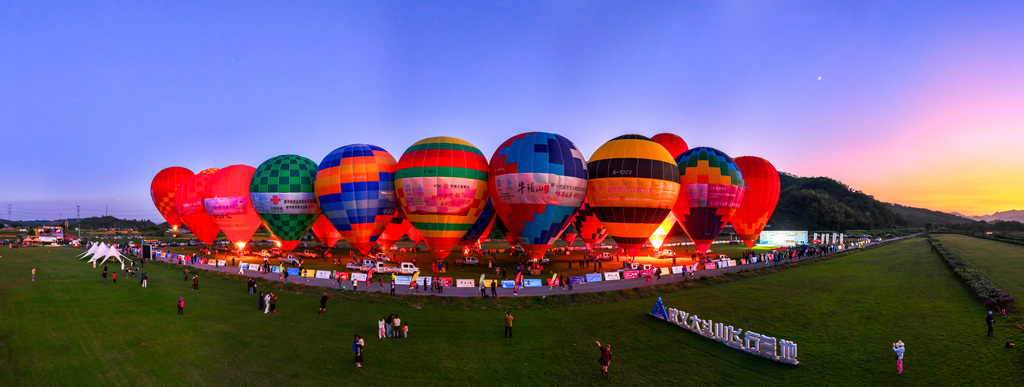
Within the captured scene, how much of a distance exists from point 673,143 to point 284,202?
4563 cm

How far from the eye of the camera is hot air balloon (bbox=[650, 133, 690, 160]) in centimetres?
5391

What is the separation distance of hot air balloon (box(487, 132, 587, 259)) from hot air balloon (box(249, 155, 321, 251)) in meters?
21.4

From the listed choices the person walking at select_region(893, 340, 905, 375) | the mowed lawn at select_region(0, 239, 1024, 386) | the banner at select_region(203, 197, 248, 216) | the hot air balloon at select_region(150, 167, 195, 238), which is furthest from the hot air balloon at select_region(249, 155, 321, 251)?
the person walking at select_region(893, 340, 905, 375)

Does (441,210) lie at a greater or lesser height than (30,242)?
greater

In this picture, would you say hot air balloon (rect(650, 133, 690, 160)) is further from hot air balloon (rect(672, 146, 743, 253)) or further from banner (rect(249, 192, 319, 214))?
banner (rect(249, 192, 319, 214))

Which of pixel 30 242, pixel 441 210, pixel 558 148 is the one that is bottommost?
pixel 30 242

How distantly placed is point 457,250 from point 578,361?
46.7 meters

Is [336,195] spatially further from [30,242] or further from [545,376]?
[30,242]

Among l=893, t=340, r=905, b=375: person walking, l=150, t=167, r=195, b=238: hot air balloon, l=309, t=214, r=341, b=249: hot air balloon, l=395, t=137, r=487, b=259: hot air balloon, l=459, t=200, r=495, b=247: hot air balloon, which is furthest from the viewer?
l=150, t=167, r=195, b=238: hot air balloon

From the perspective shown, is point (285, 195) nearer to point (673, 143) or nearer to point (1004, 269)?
point (673, 143)

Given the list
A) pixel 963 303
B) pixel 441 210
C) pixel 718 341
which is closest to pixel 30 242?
pixel 441 210

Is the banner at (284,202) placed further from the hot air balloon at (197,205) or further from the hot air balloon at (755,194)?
the hot air balloon at (755,194)

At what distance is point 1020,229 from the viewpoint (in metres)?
121

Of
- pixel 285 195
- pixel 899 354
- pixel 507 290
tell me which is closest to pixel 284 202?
pixel 285 195
